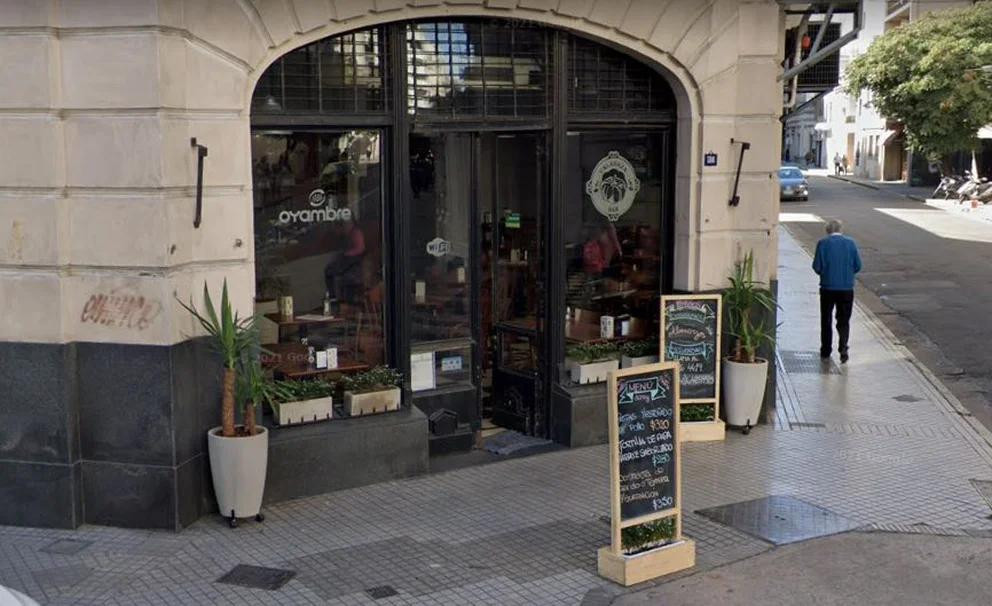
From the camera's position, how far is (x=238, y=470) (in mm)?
8391

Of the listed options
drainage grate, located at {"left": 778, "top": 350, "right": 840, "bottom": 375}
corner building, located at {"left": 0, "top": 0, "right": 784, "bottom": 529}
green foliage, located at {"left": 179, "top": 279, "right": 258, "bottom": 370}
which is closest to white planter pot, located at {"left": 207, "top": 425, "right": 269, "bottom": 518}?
corner building, located at {"left": 0, "top": 0, "right": 784, "bottom": 529}

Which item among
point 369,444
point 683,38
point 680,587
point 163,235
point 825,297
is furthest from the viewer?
point 825,297

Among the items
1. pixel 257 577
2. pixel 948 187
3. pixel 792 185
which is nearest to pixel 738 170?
pixel 257 577

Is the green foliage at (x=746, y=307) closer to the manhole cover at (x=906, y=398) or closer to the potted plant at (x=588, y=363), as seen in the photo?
the potted plant at (x=588, y=363)

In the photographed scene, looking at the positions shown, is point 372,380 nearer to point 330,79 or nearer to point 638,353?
point 330,79

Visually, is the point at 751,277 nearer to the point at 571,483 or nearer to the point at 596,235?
the point at 596,235

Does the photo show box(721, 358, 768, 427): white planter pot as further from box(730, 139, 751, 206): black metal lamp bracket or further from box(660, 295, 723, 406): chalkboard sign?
box(730, 139, 751, 206): black metal lamp bracket

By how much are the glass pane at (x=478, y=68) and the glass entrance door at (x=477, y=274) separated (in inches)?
13.5

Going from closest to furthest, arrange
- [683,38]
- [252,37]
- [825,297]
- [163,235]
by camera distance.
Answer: [163,235]
[252,37]
[683,38]
[825,297]

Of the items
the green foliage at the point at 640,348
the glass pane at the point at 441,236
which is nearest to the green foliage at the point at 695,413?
the green foliage at the point at 640,348

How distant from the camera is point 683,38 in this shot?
10.8 metres

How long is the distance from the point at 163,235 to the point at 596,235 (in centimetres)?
460

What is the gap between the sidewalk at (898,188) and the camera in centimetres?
5200

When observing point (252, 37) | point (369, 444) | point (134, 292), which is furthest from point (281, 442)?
point (252, 37)
